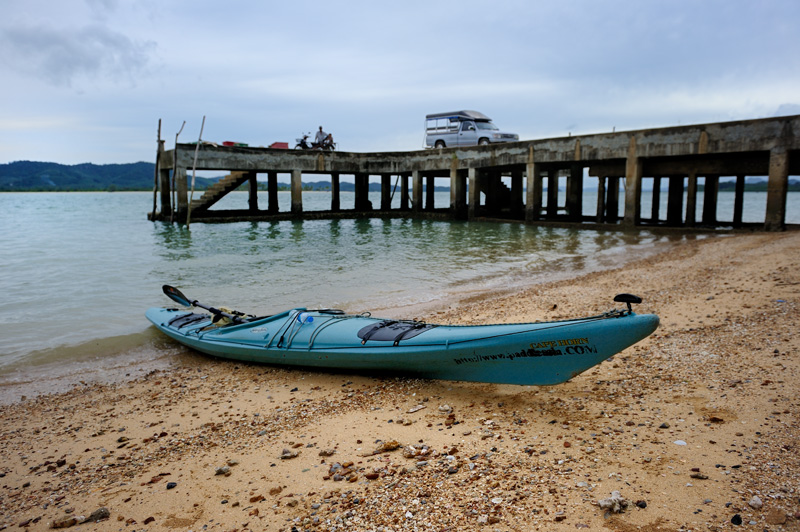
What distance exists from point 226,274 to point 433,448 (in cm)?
1128

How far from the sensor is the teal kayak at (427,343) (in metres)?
4.16

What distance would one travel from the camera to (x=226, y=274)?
1395 centimetres

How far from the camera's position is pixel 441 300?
1061 centimetres

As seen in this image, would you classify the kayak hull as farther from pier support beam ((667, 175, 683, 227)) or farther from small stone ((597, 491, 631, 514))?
pier support beam ((667, 175, 683, 227))

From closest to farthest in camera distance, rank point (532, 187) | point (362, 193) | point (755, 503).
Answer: point (755, 503)
point (532, 187)
point (362, 193)

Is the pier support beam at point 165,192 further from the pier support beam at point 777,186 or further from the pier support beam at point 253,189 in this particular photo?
the pier support beam at point 777,186

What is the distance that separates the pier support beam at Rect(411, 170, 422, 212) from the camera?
3090 cm

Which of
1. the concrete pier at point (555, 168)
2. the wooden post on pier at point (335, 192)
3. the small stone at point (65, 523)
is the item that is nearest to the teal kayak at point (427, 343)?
the small stone at point (65, 523)

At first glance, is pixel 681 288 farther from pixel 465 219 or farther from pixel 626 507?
pixel 465 219

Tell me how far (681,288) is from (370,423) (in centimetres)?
695

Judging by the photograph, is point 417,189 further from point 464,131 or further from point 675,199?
point 675,199

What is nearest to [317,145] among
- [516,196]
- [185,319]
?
[516,196]

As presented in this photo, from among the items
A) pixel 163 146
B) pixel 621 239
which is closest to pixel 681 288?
pixel 621 239

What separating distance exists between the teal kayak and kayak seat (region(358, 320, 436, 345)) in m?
0.01
